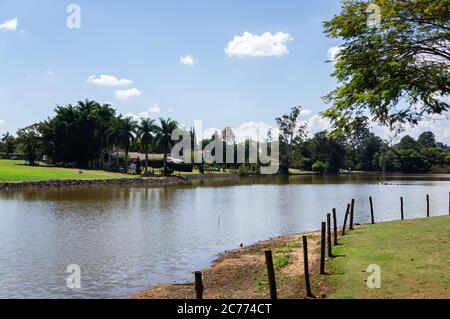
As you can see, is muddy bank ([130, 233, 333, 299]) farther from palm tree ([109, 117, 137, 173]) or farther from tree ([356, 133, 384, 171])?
tree ([356, 133, 384, 171])

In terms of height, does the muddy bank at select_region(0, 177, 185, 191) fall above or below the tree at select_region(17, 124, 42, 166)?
below

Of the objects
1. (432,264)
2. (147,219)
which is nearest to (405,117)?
(432,264)

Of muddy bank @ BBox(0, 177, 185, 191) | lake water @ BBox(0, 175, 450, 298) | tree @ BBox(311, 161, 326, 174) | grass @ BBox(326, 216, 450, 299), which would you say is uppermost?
tree @ BBox(311, 161, 326, 174)

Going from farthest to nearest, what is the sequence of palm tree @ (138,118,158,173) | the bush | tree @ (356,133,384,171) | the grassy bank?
tree @ (356,133,384,171), the bush, palm tree @ (138,118,158,173), the grassy bank

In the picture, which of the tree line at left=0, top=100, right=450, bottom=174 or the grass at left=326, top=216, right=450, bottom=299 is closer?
the grass at left=326, top=216, right=450, bottom=299

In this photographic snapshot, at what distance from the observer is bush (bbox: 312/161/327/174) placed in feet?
534

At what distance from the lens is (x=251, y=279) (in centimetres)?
1880

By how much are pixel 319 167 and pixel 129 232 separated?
136583mm

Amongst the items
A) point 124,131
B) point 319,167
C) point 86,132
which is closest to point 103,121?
point 86,132

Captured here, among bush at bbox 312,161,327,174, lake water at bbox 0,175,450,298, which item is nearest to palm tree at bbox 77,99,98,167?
lake water at bbox 0,175,450,298

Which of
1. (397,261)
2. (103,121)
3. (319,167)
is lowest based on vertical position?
(397,261)

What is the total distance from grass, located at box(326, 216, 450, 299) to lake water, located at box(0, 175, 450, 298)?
7.35 meters

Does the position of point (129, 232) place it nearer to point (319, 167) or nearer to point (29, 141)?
point (29, 141)
